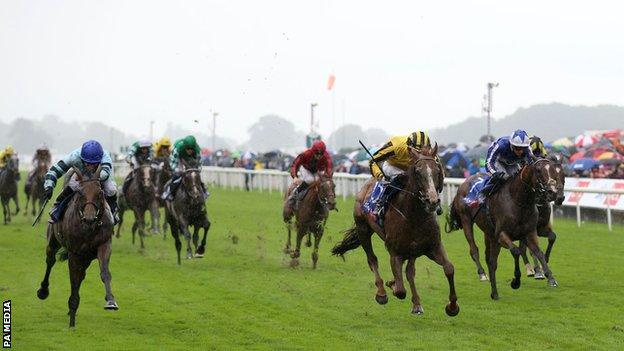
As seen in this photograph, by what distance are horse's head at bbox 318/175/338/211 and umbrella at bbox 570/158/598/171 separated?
1147 cm

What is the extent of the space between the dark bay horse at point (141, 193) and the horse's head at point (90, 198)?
29.4 feet

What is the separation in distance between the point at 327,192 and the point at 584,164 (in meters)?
12.1

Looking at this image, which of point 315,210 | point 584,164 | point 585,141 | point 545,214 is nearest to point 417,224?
point 545,214

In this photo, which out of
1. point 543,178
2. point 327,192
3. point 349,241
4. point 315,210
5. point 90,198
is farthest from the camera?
point 315,210

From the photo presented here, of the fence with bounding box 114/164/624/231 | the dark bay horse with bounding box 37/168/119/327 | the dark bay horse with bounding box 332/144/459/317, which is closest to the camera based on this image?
the dark bay horse with bounding box 332/144/459/317

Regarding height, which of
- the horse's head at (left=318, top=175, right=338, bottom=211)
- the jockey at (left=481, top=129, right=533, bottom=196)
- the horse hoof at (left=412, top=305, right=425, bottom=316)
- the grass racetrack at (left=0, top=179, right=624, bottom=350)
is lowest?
the grass racetrack at (left=0, top=179, right=624, bottom=350)

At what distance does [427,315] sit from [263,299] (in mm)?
2280

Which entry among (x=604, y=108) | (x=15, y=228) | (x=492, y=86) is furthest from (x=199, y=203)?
(x=604, y=108)

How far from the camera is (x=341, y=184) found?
33.8 meters

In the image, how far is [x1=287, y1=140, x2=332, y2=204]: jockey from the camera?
1572 cm

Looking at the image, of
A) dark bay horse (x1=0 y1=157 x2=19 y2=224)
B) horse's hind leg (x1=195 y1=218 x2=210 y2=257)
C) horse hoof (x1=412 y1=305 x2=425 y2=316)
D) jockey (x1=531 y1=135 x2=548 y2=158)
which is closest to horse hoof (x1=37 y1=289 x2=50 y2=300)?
horse hoof (x1=412 y1=305 x2=425 y2=316)

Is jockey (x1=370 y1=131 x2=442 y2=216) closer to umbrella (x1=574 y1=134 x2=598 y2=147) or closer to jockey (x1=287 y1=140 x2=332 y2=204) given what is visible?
jockey (x1=287 y1=140 x2=332 y2=204)

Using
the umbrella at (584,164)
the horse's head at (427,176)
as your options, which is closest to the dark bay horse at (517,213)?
the horse's head at (427,176)

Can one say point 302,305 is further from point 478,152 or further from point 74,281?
point 478,152
